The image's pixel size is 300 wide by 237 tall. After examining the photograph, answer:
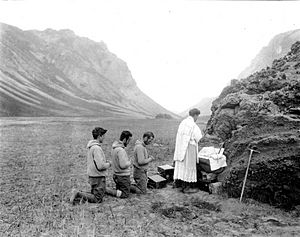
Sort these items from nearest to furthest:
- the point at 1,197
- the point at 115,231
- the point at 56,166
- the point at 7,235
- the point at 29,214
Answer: the point at 7,235 → the point at 115,231 → the point at 29,214 → the point at 1,197 → the point at 56,166

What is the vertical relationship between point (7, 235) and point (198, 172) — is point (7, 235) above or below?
below

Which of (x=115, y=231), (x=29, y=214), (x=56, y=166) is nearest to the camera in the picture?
(x=115, y=231)

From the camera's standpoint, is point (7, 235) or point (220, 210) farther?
point (220, 210)

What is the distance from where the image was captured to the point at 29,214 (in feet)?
20.8

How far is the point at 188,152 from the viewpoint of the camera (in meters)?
8.34

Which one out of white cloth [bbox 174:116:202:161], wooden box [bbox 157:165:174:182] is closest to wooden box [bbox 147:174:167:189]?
wooden box [bbox 157:165:174:182]

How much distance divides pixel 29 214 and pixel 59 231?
1.30m

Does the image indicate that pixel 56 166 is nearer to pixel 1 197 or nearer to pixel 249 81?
pixel 1 197

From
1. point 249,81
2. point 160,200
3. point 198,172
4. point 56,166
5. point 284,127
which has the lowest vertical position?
point 56,166

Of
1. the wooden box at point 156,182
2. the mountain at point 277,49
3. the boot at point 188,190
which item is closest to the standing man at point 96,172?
the wooden box at point 156,182

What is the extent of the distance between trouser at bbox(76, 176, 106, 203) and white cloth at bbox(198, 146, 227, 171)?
2898 mm

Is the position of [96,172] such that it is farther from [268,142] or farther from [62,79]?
[62,79]

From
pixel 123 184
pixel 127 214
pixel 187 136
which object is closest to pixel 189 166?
pixel 187 136

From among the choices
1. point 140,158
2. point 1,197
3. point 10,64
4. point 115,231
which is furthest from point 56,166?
point 10,64
